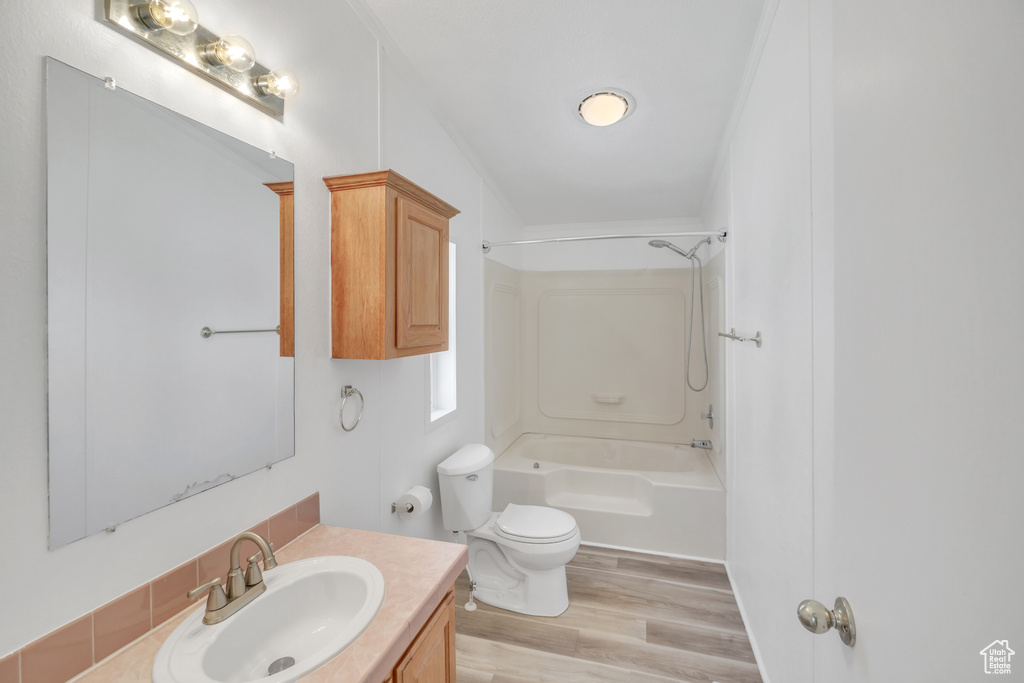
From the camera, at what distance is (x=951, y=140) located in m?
0.45

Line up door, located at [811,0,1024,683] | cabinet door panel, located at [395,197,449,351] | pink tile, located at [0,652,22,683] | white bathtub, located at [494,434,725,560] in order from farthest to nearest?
white bathtub, located at [494,434,725,560] → cabinet door panel, located at [395,197,449,351] → pink tile, located at [0,652,22,683] → door, located at [811,0,1024,683]

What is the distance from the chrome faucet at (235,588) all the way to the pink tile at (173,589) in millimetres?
42

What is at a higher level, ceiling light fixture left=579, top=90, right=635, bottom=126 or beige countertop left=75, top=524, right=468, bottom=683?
ceiling light fixture left=579, top=90, right=635, bottom=126

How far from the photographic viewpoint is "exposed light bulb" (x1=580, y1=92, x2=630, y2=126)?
6.66 feet

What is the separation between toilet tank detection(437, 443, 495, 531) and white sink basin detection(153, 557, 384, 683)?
103 cm

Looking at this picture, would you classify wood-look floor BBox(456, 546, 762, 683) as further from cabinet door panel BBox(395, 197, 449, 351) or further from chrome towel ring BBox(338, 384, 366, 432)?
cabinet door panel BBox(395, 197, 449, 351)

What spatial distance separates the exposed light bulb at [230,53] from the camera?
1048 mm

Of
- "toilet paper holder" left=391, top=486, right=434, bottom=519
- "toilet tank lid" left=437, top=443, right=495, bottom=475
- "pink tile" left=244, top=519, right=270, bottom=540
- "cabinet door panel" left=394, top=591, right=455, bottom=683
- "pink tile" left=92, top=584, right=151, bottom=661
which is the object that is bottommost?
"cabinet door panel" left=394, top=591, right=455, bottom=683

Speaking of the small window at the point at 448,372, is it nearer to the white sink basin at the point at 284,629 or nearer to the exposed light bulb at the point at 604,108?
the exposed light bulb at the point at 604,108

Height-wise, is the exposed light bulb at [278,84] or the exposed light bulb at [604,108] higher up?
the exposed light bulb at [604,108]

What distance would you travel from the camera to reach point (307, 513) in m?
1.35

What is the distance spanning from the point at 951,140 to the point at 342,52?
173 centimetres

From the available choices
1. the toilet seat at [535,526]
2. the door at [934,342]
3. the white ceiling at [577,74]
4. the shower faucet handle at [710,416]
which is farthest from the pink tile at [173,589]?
the shower faucet handle at [710,416]

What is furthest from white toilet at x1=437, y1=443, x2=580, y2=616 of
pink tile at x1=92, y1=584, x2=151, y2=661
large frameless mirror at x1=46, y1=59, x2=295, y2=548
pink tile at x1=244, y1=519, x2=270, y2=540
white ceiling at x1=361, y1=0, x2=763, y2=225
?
white ceiling at x1=361, y1=0, x2=763, y2=225
